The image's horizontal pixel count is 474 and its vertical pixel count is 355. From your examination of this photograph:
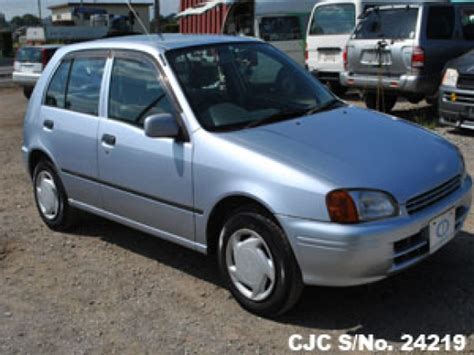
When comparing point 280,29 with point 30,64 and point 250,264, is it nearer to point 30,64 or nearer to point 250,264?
point 30,64

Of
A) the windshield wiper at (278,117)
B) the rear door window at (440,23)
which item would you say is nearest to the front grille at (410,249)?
the windshield wiper at (278,117)

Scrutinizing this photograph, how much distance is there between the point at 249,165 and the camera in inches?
147

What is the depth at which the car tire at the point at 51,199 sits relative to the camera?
5.50 m

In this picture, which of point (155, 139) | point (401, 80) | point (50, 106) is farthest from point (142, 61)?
point (401, 80)

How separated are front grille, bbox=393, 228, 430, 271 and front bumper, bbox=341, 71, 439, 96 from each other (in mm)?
6628

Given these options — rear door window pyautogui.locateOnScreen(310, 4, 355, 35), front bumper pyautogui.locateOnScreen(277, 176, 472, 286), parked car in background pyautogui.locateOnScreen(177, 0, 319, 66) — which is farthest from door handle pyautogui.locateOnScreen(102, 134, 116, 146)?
parked car in background pyautogui.locateOnScreen(177, 0, 319, 66)

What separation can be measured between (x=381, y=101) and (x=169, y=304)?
25.9 ft

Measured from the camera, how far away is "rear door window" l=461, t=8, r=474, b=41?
425 inches

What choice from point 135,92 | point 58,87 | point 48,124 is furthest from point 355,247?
point 58,87

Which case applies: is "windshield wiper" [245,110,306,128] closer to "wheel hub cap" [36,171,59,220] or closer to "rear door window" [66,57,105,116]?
"rear door window" [66,57,105,116]

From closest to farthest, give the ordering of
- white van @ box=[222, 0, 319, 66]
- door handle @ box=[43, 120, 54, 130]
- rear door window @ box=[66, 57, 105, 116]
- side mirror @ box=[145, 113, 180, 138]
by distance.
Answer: side mirror @ box=[145, 113, 180, 138] → rear door window @ box=[66, 57, 105, 116] → door handle @ box=[43, 120, 54, 130] → white van @ box=[222, 0, 319, 66]

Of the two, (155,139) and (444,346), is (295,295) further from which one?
(155,139)

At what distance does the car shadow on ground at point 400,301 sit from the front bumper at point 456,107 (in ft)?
13.0

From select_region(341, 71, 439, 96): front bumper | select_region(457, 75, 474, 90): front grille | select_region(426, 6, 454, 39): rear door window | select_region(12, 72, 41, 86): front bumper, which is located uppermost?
select_region(426, 6, 454, 39): rear door window
